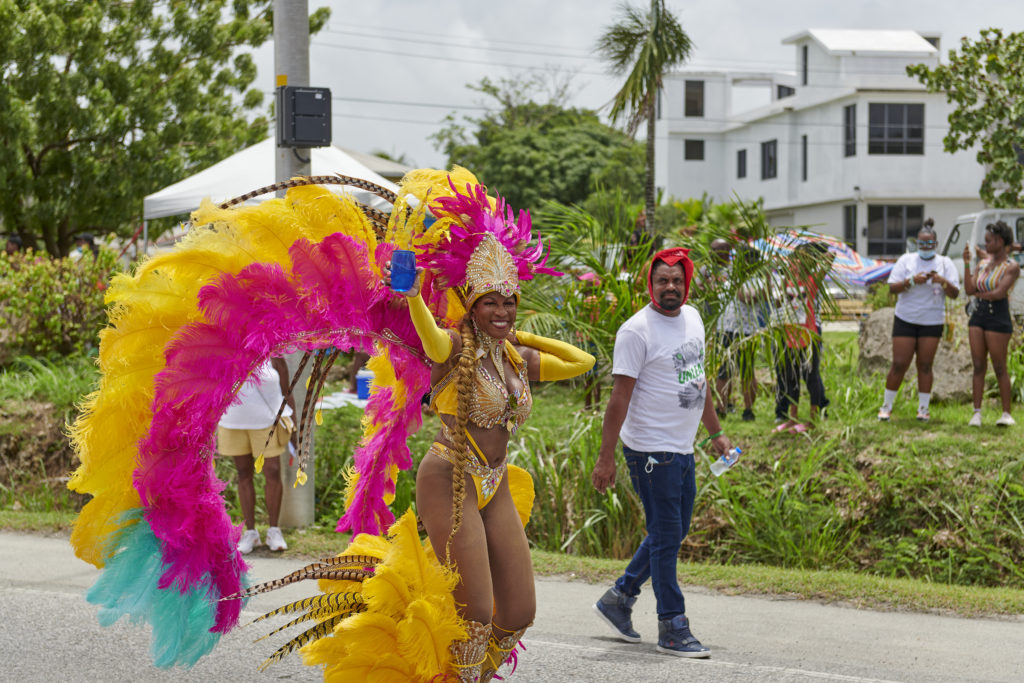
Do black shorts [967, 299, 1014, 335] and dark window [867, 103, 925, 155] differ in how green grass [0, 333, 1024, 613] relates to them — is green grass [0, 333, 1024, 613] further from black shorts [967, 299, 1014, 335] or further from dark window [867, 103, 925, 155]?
dark window [867, 103, 925, 155]

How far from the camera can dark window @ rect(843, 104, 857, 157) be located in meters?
41.7

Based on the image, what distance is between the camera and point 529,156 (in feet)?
151

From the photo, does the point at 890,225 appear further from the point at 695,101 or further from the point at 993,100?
the point at 993,100

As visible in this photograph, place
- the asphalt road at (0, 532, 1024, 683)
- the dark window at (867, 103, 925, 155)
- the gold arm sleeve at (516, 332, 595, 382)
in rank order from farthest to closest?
the dark window at (867, 103, 925, 155) → the asphalt road at (0, 532, 1024, 683) → the gold arm sleeve at (516, 332, 595, 382)

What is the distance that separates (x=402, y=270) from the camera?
3922 mm

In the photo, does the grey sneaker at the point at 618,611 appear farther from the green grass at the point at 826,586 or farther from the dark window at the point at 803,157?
the dark window at the point at 803,157

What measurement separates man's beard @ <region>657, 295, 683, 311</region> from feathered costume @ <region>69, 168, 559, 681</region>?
150cm

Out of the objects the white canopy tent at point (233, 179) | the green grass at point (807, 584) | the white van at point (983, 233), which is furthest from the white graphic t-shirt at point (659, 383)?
the white van at point (983, 233)

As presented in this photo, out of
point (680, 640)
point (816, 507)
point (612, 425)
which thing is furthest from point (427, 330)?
point (816, 507)

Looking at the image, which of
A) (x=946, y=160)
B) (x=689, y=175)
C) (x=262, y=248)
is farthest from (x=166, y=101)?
(x=689, y=175)

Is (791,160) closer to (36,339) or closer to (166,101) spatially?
(166,101)

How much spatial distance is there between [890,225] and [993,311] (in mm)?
33611

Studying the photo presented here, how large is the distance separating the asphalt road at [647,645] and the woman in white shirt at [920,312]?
3.56 m

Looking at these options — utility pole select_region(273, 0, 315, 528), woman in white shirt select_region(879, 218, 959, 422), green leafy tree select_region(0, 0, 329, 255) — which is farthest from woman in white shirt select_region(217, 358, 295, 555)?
green leafy tree select_region(0, 0, 329, 255)
